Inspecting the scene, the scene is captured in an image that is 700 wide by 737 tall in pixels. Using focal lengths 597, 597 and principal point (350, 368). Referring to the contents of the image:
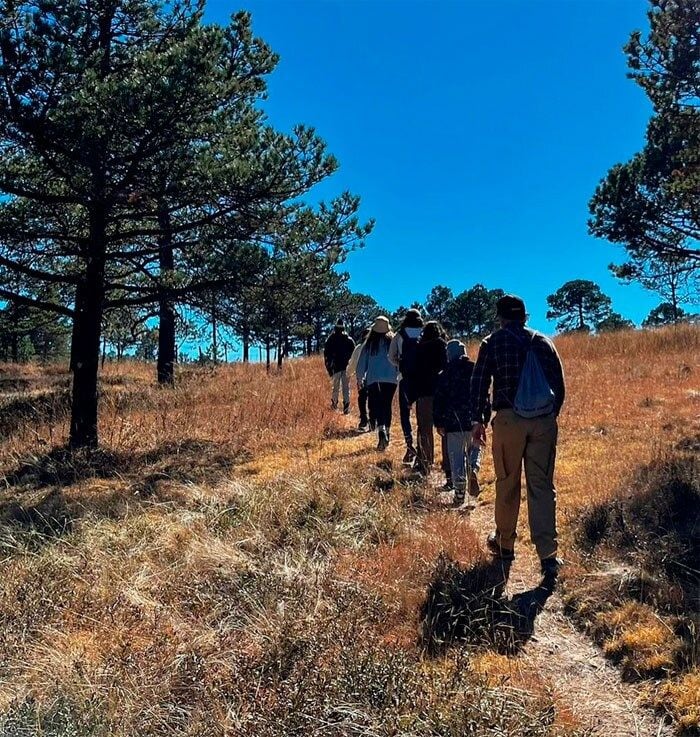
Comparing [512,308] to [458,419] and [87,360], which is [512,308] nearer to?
[458,419]

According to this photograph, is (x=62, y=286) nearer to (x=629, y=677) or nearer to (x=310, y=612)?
(x=310, y=612)

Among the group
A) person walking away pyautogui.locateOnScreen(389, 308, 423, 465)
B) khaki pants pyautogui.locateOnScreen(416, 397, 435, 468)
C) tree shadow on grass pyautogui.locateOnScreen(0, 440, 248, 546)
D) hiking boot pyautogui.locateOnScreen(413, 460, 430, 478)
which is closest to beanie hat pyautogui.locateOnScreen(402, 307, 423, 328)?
person walking away pyautogui.locateOnScreen(389, 308, 423, 465)

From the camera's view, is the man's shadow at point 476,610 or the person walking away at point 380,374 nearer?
the man's shadow at point 476,610

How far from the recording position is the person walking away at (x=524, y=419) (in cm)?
413

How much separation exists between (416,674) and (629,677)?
111 centimetres

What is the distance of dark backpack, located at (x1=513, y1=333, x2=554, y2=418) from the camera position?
4.09 meters

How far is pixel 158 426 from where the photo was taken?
32.3 feet

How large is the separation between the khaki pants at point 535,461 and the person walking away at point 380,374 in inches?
167

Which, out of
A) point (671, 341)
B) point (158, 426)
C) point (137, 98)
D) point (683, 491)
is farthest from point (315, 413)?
point (671, 341)

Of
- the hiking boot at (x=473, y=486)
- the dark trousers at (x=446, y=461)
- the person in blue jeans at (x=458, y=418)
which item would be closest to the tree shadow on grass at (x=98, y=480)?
the dark trousers at (x=446, y=461)

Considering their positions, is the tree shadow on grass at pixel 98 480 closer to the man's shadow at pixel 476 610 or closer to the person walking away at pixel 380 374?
the person walking away at pixel 380 374

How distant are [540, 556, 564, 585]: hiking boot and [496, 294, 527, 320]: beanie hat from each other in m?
1.71

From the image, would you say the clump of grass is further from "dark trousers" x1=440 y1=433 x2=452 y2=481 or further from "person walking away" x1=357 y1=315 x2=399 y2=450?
"person walking away" x1=357 y1=315 x2=399 y2=450

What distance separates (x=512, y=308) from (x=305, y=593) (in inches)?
95.2
